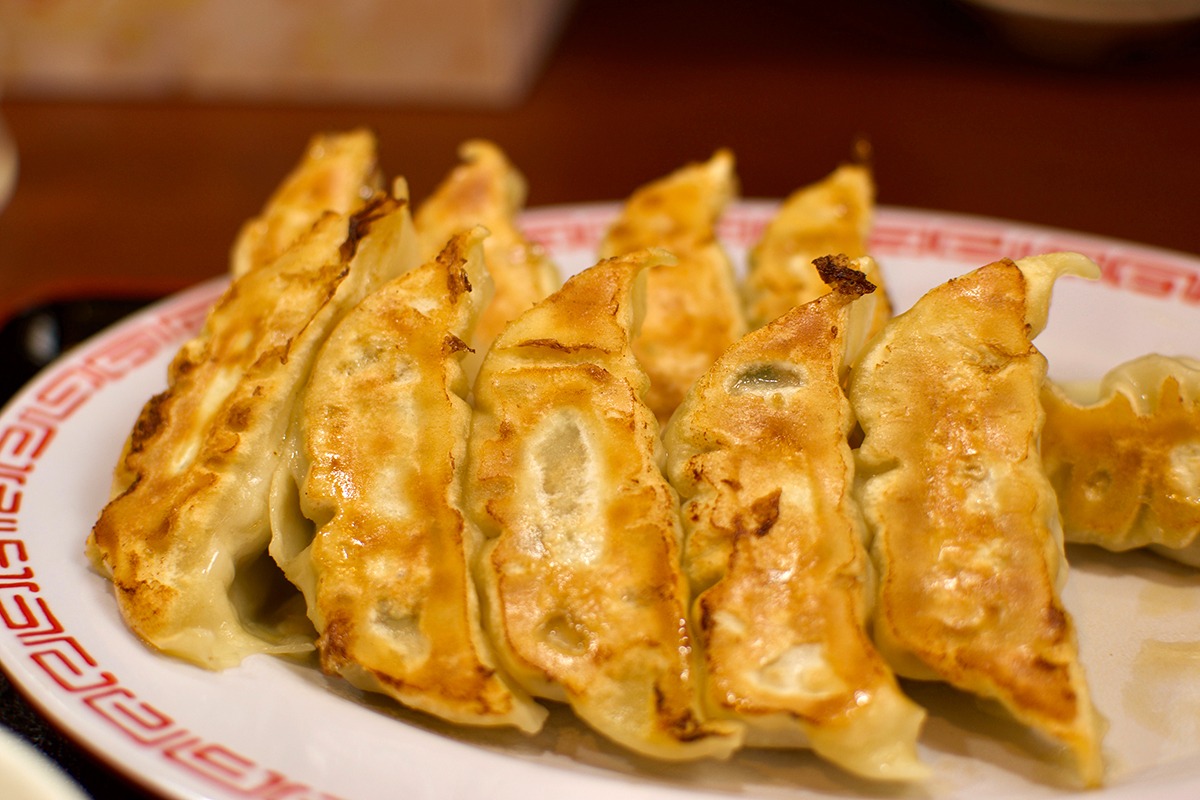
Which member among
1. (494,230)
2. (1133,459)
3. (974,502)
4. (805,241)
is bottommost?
(1133,459)

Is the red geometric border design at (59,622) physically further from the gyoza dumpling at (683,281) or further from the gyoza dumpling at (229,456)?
the gyoza dumpling at (683,281)

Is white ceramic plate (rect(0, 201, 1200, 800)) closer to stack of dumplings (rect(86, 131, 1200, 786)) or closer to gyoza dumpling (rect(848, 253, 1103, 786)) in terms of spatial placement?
stack of dumplings (rect(86, 131, 1200, 786))

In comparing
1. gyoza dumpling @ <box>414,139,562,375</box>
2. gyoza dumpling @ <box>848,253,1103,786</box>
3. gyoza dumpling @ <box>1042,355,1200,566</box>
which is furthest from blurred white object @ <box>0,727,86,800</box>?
gyoza dumpling @ <box>1042,355,1200,566</box>

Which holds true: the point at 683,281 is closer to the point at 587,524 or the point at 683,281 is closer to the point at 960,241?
the point at 960,241

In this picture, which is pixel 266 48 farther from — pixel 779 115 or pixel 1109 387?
pixel 1109 387

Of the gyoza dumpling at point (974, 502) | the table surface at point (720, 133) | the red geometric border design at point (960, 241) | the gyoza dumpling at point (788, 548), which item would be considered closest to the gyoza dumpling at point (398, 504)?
the gyoza dumpling at point (788, 548)

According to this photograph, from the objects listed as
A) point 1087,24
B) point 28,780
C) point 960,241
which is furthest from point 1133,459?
point 1087,24
